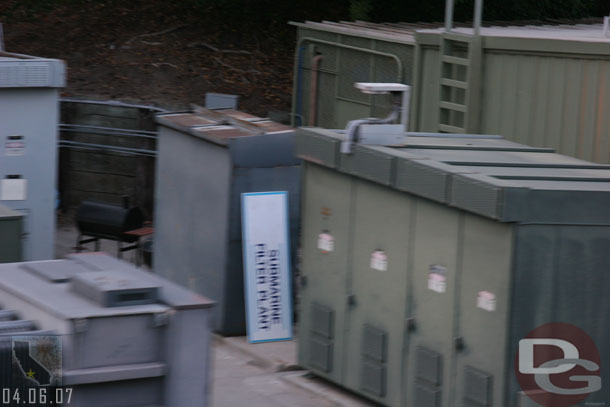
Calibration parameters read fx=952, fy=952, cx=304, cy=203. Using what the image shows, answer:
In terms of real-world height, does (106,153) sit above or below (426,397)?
above

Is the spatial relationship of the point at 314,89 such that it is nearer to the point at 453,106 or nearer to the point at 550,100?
the point at 453,106

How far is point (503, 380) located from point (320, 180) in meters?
2.82

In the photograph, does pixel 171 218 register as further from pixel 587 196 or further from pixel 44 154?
pixel 587 196

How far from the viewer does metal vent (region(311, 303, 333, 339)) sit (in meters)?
8.48

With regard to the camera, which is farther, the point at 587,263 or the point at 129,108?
the point at 129,108

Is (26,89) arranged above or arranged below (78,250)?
above

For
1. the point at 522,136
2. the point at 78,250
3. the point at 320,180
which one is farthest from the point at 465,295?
the point at 78,250

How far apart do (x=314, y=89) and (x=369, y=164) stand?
8475 mm

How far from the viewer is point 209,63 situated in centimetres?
2336

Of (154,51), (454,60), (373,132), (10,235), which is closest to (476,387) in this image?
(373,132)

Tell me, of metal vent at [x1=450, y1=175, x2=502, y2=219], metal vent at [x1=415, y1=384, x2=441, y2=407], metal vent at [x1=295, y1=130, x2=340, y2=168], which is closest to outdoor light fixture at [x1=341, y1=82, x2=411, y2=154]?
metal vent at [x1=295, y1=130, x2=340, y2=168]

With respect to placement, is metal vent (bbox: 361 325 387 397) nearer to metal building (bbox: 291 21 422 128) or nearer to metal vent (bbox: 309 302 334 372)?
metal vent (bbox: 309 302 334 372)

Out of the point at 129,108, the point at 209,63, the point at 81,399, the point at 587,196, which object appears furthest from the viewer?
the point at 209,63

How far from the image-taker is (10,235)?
880 cm
